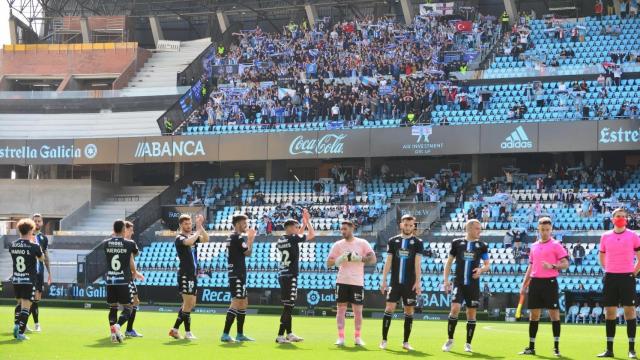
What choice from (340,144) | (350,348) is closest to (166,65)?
(340,144)

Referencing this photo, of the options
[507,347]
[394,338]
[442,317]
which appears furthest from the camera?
[442,317]

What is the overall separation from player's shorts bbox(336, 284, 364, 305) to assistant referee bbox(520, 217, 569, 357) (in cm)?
287

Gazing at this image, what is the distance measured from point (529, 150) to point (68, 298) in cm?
2097

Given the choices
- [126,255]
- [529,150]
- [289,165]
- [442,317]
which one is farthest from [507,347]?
[289,165]

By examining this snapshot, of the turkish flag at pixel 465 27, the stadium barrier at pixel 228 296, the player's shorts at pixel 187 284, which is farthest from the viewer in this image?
the turkish flag at pixel 465 27

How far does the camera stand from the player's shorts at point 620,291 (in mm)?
16875

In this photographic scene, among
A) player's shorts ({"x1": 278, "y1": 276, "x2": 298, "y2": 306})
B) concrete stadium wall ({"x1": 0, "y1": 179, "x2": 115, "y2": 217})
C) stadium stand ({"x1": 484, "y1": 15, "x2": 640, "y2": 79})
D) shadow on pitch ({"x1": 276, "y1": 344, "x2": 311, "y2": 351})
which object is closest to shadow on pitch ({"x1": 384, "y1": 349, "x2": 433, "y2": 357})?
shadow on pitch ({"x1": 276, "y1": 344, "x2": 311, "y2": 351})

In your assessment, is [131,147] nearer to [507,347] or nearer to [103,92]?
[103,92]

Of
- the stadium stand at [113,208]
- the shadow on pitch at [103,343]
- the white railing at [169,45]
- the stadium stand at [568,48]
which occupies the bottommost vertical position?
the shadow on pitch at [103,343]

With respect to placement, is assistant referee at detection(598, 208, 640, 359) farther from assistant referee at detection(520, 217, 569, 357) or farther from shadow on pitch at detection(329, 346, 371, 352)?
shadow on pitch at detection(329, 346, 371, 352)

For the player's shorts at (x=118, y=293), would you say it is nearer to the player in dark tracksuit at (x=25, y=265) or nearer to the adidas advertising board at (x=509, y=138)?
the player in dark tracksuit at (x=25, y=265)

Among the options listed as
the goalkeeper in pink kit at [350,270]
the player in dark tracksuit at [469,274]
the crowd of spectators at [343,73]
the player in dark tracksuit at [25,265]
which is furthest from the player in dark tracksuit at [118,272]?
the crowd of spectators at [343,73]

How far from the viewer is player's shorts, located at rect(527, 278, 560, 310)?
17.2m

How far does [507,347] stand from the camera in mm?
19109
